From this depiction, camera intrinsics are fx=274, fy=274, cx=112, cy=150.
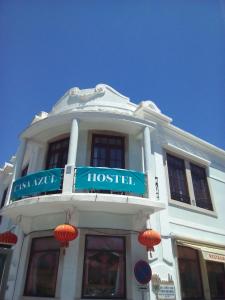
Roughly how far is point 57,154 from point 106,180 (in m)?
3.09

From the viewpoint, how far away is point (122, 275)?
797 centimetres

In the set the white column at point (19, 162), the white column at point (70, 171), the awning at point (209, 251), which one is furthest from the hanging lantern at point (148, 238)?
the white column at point (19, 162)

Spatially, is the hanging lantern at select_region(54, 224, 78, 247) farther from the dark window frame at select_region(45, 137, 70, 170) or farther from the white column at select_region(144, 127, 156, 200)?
the dark window frame at select_region(45, 137, 70, 170)

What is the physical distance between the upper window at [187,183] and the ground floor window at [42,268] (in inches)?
189

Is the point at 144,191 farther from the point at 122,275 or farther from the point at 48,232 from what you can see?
the point at 48,232

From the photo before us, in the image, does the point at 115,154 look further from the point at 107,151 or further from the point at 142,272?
the point at 142,272

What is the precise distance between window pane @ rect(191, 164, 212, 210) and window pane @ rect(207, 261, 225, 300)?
2.31 metres

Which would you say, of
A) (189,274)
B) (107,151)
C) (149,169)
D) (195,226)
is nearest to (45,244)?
(107,151)

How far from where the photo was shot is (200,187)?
1208 cm

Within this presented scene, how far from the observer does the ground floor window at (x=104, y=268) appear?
25.2ft

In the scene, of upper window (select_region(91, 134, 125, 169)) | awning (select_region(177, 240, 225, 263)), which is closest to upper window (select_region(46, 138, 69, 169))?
upper window (select_region(91, 134, 125, 169))

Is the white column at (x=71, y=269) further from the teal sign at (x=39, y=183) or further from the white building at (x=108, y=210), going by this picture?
the teal sign at (x=39, y=183)

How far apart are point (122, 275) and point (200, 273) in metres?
3.33

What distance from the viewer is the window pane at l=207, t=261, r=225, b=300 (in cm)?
977
